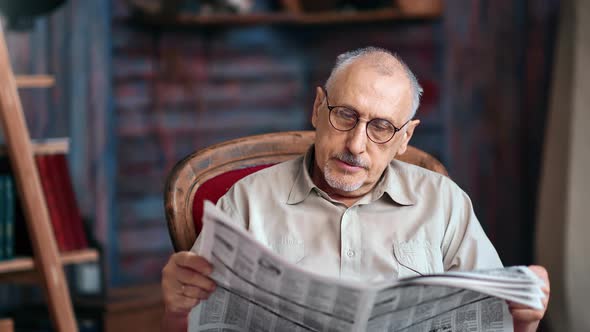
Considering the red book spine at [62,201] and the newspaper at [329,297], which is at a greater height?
the newspaper at [329,297]

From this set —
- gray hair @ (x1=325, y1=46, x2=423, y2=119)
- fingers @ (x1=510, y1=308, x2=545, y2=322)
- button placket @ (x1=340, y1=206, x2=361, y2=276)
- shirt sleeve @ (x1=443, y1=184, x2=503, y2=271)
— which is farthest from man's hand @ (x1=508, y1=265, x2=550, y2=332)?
gray hair @ (x1=325, y1=46, x2=423, y2=119)

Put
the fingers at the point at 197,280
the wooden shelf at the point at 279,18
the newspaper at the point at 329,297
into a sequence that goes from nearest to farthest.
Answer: the newspaper at the point at 329,297 < the fingers at the point at 197,280 < the wooden shelf at the point at 279,18

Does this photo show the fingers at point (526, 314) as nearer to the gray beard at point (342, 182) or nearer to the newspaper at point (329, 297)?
the newspaper at point (329, 297)

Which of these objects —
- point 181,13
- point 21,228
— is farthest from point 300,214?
point 181,13

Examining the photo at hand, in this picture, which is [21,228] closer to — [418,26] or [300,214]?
[300,214]

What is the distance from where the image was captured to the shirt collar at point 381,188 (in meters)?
1.58

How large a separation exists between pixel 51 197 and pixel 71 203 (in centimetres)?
6

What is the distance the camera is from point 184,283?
128cm

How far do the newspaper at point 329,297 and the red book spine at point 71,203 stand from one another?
4.22 ft

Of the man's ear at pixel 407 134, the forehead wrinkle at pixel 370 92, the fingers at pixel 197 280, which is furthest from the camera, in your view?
the man's ear at pixel 407 134

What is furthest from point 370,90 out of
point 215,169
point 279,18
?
point 279,18

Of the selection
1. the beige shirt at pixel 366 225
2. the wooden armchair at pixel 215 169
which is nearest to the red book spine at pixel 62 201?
the wooden armchair at pixel 215 169

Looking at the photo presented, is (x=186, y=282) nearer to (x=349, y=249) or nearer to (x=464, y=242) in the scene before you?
(x=349, y=249)

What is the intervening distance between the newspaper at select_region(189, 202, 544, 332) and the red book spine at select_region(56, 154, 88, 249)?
1.29 meters
